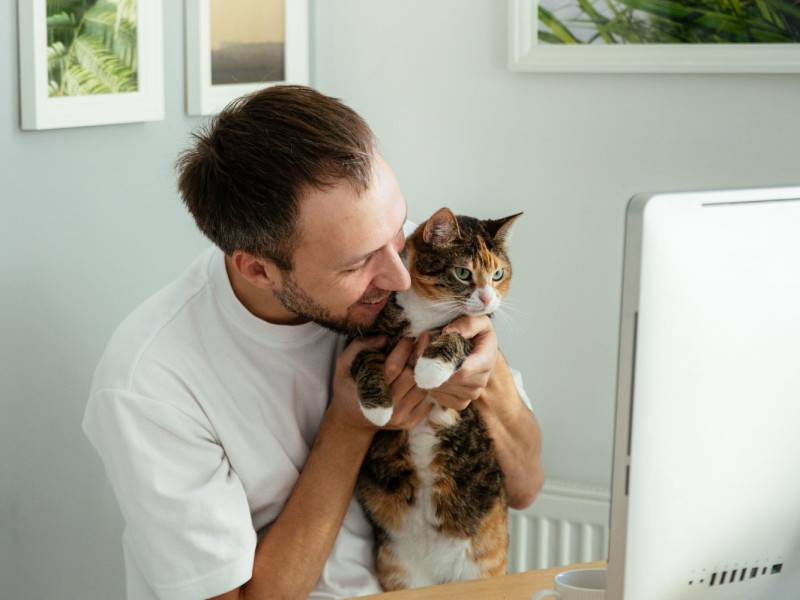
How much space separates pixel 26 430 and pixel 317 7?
1.35 metres

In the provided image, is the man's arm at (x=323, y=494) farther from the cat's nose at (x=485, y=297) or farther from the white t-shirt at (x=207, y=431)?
the cat's nose at (x=485, y=297)

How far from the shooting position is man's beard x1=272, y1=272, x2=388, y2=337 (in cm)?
126

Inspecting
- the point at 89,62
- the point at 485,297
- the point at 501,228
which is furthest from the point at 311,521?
the point at 89,62

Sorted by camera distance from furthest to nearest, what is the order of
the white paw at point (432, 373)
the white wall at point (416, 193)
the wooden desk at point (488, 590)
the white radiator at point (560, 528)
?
the white radiator at point (560, 528) → the white wall at point (416, 193) → the white paw at point (432, 373) → the wooden desk at point (488, 590)

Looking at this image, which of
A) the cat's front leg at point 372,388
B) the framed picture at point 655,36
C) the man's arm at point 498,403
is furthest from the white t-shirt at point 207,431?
the framed picture at point 655,36

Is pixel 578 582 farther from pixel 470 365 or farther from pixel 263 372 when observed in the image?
pixel 263 372

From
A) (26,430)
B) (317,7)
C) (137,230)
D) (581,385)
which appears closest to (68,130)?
(137,230)

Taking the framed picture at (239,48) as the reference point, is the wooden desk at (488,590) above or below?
below

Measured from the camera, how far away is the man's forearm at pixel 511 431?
143cm

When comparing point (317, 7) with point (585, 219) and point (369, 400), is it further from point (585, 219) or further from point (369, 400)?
point (369, 400)

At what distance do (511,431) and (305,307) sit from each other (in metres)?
0.43

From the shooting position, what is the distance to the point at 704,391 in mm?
709

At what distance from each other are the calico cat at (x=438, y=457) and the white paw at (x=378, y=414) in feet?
→ 0.37

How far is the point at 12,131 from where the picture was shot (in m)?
1.42
